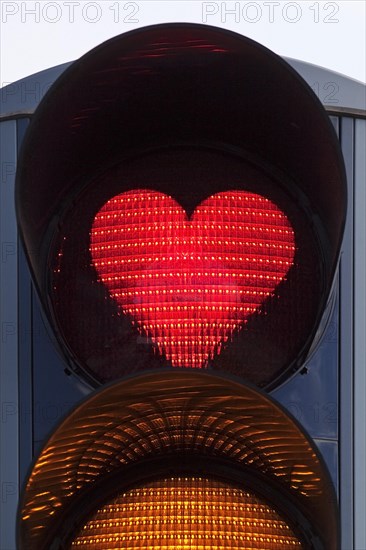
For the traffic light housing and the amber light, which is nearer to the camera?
the amber light

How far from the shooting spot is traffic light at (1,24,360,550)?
145 cm

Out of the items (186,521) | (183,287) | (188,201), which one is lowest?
(186,521)

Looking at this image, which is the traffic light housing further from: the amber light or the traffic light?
the amber light

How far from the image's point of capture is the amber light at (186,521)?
143 centimetres

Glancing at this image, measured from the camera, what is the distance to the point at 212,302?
1.53 meters

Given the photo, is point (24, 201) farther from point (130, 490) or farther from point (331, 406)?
point (331, 406)

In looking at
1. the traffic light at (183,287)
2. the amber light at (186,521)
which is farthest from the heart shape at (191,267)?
the amber light at (186,521)

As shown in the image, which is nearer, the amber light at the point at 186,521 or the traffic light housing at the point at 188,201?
the amber light at the point at 186,521

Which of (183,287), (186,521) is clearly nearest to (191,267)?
(183,287)

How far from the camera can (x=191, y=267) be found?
153cm

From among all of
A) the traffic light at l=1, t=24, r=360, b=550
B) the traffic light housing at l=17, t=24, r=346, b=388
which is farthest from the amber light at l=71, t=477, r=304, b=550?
the traffic light housing at l=17, t=24, r=346, b=388

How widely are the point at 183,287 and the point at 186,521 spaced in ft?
1.06

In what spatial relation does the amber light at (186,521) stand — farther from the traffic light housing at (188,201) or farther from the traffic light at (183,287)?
the traffic light housing at (188,201)

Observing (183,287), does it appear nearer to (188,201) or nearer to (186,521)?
(188,201)
